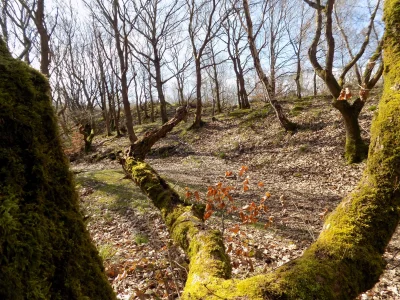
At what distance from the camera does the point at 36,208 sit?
1.12 metres

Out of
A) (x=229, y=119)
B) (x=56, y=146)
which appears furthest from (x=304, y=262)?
(x=229, y=119)

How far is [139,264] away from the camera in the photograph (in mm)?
3975

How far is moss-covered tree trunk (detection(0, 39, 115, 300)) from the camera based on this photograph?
38.4 inches

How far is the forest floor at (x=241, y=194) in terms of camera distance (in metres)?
3.83

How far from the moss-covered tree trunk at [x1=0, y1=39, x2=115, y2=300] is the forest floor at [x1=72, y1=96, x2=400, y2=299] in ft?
2.83

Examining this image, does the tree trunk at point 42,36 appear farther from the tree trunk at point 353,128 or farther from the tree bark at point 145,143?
the tree trunk at point 353,128

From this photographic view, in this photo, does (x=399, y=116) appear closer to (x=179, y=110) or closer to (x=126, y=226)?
(x=179, y=110)

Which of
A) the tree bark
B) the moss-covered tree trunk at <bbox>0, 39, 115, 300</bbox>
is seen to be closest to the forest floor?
the moss-covered tree trunk at <bbox>0, 39, 115, 300</bbox>

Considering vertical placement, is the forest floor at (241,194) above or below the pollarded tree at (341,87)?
below

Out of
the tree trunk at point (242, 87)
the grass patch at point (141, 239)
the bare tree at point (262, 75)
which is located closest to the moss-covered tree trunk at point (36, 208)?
the grass patch at point (141, 239)

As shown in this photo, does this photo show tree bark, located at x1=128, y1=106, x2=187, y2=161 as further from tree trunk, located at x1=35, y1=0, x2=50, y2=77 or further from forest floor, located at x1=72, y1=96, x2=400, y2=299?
tree trunk, located at x1=35, y1=0, x2=50, y2=77

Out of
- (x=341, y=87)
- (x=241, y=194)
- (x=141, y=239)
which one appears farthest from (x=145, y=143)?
(x=341, y=87)

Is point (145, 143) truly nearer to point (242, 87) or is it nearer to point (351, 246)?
point (351, 246)

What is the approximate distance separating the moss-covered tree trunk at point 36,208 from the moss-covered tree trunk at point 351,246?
81 centimetres
